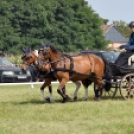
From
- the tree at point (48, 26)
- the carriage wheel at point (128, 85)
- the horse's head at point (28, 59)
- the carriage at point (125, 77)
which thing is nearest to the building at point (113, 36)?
the tree at point (48, 26)

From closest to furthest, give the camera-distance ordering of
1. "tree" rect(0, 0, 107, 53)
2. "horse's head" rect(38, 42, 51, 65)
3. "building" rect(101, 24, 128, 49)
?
"horse's head" rect(38, 42, 51, 65) → "tree" rect(0, 0, 107, 53) → "building" rect(101, 24, 128, 49)

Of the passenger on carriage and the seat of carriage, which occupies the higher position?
the passenger on carriage

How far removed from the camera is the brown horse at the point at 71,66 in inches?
445

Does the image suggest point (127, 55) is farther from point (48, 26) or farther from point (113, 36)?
point (113, 36)

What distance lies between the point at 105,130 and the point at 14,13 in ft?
164

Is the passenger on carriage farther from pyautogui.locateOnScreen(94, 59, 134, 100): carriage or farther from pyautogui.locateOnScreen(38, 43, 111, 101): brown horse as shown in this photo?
pyautogui.locateOnScreen(38, 43, 111, 101): brown horse

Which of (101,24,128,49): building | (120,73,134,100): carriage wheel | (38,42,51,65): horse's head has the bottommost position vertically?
(120,73,134,100): carriage wheel

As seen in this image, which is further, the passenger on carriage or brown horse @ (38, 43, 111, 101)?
the passenger on carriage

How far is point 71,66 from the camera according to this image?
11.5m

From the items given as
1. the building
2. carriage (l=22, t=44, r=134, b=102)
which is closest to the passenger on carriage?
carriage (l=22, t=44, r=134, b=102)

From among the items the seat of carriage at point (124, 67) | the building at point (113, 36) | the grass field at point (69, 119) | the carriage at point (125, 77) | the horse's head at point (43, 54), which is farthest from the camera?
Answer: the building at point (113, 36)

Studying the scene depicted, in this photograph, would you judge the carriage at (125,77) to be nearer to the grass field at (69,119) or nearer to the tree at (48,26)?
the grass field at (69,119)

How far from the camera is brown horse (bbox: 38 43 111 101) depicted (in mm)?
11297

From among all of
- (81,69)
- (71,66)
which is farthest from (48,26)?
(71,66)
